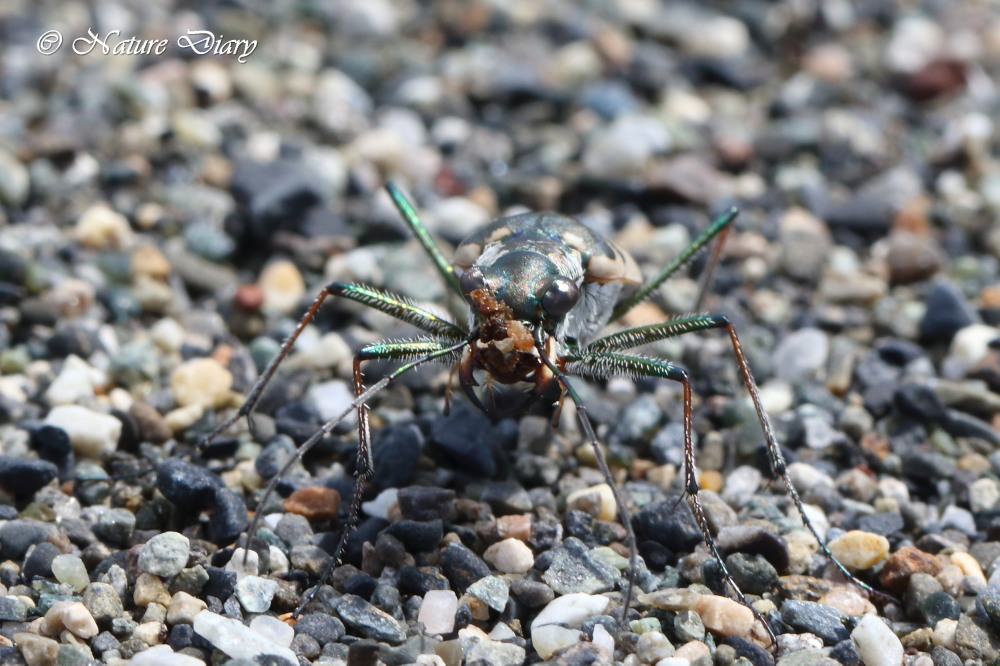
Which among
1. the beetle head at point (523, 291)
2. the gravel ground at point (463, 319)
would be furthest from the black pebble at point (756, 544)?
the beetle head at point (523, 291)

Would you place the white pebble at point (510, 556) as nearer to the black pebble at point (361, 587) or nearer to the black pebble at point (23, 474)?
the black pebble at point (361, 587)

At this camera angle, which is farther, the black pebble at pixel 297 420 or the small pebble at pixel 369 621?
the black pebble at pixel 297 420

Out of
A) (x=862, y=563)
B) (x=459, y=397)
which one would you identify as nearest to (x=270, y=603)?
(x=459, y=397)

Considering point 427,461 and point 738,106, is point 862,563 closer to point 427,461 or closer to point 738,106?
point 427,461

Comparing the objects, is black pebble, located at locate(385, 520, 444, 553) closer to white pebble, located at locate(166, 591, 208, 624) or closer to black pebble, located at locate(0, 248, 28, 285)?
white pebble, located at locate(166, 591, 208, 624)

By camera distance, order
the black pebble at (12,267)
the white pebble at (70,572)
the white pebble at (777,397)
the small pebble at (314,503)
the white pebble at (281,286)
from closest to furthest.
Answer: the white pebble at (70,572)
the small pebble at (314,503)
the white pebble at (777,397)
the black pebble at (12,267)
the white pebble at (281,286)

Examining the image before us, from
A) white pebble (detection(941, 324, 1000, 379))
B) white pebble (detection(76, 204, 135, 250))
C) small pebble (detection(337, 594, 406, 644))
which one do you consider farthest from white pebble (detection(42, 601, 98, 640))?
white pebble (detection(941, 324, 1000, 379))

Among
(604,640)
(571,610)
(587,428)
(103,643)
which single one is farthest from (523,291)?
(103,643)
